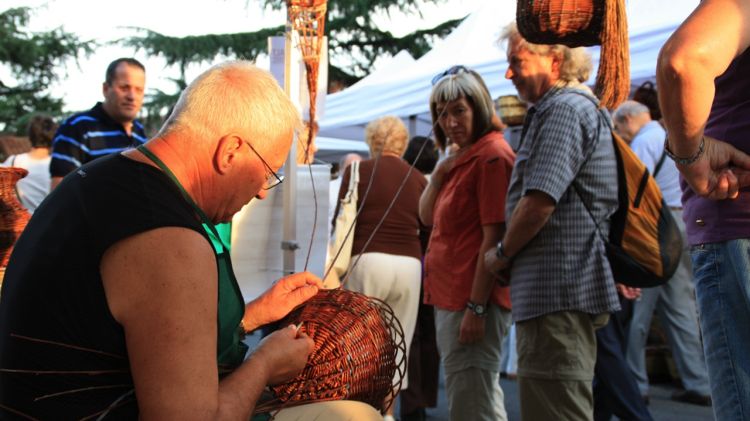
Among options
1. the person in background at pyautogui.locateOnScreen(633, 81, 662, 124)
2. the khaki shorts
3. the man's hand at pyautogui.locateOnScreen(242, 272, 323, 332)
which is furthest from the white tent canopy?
the man's hand at pyautogui.locateOnScreen(242, 272, 323, 332)

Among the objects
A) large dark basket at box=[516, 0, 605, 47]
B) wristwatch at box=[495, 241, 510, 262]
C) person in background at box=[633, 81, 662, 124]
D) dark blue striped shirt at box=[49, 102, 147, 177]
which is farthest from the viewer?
person in background at box=[633, 81, 662, 124]

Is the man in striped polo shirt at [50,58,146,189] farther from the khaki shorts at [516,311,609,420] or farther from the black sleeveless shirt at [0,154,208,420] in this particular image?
the black sleeveless shirt at [0,154,208,420]

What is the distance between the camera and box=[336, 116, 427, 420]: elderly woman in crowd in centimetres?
468

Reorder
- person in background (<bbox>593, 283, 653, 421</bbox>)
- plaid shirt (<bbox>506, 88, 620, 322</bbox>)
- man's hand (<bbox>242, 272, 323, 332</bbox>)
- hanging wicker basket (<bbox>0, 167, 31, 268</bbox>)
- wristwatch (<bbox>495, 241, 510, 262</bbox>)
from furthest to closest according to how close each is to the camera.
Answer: person in background (<bbox>593, 283, 653, 421</bbox>)
wristwatch (<bbox>495, 241, 510, 262</bbox>)
plaid shirt (<bbox>506, 88, 620, 322</bbox>)
hanging wicker basket (<bbox>0, 167, 31, 268</bbox>)
man's hand (<bbox>242, 272, 323, 332</bbox>)

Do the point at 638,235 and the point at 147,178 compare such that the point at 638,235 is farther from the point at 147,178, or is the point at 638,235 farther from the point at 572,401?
the point at 147,178

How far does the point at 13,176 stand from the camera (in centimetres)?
250

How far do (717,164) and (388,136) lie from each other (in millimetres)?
3257

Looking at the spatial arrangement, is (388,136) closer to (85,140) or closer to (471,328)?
(85,140)

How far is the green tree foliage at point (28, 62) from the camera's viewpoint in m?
21.2

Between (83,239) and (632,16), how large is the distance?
16.2 feet

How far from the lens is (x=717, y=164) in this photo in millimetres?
1844

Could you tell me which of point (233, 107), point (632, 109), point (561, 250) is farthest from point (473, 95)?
point (632, 109)

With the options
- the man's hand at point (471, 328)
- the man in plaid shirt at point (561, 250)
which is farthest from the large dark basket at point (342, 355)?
the man's hand at point (471, 328)

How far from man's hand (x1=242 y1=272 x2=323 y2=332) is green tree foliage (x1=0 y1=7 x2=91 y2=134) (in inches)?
832
